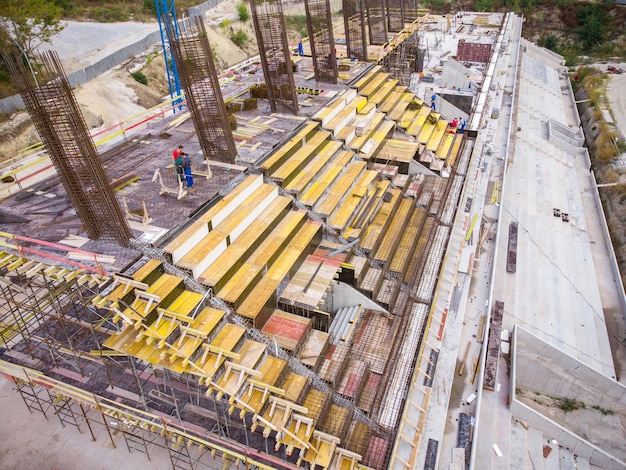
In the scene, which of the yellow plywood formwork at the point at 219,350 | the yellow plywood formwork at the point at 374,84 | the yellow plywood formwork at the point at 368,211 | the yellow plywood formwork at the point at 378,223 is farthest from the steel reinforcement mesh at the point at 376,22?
the yellow plywood formwork at the point at 219,350

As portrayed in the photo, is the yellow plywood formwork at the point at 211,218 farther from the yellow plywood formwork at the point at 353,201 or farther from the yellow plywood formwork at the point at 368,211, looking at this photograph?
the yellow plywood formwork at the point at 368,211

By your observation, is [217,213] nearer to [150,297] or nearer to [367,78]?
[150,297]

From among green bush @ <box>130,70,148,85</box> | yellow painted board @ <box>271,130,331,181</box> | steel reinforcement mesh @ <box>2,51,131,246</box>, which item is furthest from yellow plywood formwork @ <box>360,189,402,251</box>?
green bush @ <box>130,70,148,85</box>

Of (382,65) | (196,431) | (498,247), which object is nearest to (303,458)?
(196,431)

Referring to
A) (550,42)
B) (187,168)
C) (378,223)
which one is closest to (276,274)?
(187,168)

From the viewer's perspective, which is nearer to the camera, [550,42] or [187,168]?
[187,168]

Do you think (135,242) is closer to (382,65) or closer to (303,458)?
(303,458)
